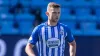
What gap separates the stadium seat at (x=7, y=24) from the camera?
816cm

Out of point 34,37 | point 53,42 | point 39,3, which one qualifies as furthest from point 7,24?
point 53,42

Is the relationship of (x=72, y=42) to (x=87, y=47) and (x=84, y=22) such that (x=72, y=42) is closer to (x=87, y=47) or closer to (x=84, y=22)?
(x=87, y=47)

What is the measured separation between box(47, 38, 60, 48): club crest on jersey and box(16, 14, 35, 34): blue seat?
4864mm

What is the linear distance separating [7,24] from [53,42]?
5.17 meters

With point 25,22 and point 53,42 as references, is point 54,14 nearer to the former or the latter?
point 53,42

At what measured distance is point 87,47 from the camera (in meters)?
6.37

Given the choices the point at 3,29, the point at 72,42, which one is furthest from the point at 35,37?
the point at 3,29

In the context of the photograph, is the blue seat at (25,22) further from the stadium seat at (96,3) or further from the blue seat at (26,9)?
the stadium seat at (96,3)

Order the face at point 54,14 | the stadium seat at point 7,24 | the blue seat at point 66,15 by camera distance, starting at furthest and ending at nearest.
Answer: the blue seat at point 66,15, the stadium seat at point 7,24, the face at point 54,14

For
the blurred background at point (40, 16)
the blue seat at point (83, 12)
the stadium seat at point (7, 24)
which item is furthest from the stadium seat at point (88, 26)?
the stadium seat at point (7, 24)

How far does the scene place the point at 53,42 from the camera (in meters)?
3.36

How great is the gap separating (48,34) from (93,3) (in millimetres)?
5633

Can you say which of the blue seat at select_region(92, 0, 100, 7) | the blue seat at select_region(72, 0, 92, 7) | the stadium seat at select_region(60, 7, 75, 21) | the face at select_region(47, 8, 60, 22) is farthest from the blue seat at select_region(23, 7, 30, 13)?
the face at select_region(47, 8, 60, 22)

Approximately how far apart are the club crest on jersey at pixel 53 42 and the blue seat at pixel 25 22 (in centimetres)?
486
